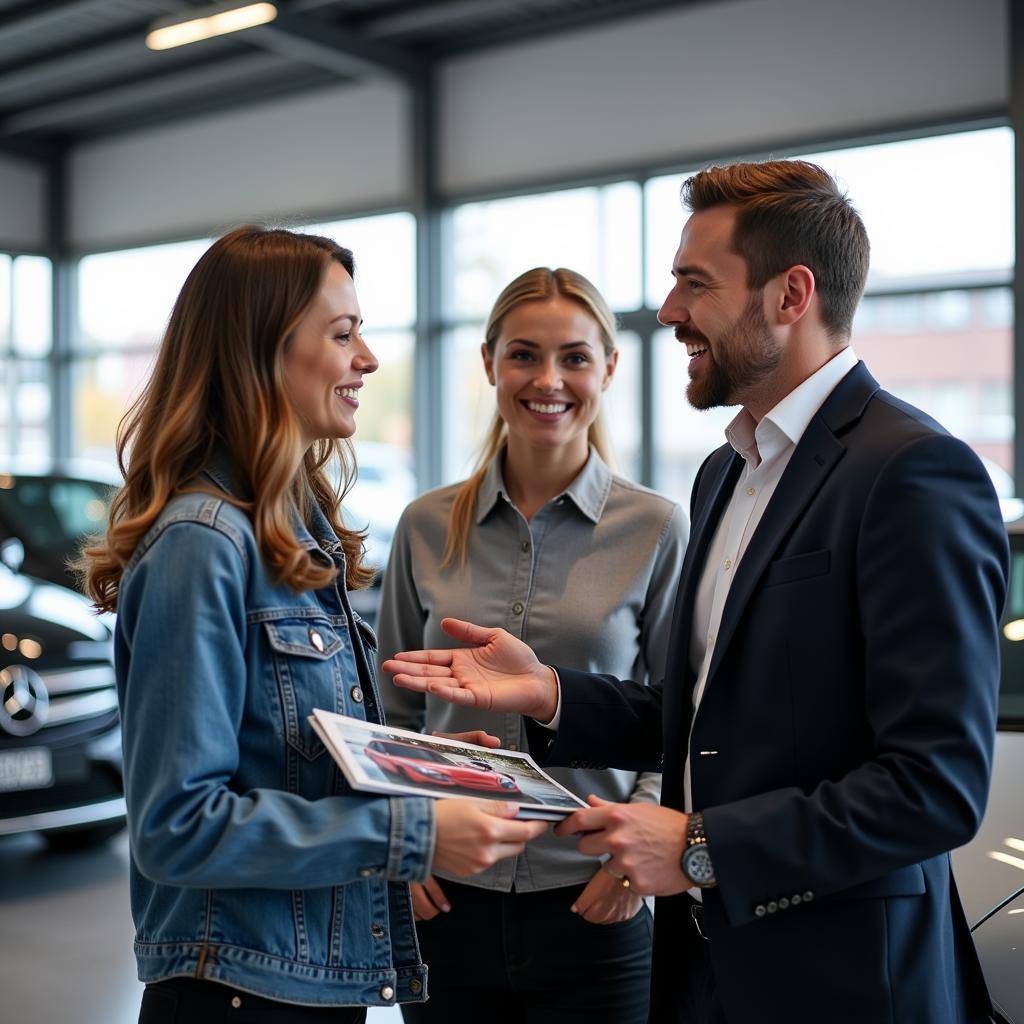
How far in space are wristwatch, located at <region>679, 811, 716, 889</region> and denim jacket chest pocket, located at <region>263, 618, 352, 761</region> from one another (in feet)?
1.43

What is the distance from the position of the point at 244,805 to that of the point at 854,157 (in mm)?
7271

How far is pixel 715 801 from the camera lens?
4.93 ft

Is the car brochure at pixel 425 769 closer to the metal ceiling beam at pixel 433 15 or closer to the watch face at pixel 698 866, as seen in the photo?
the watch face at pixel 698 866

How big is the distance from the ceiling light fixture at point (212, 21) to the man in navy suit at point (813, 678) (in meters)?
7.15

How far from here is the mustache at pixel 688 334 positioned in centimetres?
169

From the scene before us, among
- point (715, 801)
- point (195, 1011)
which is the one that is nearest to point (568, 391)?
point (715, 801)

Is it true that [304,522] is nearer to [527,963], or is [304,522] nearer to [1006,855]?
[527,963]

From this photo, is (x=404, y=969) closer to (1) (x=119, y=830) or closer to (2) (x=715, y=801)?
(2) (x=715, y=801)

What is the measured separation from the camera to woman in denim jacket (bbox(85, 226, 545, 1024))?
4.25ft

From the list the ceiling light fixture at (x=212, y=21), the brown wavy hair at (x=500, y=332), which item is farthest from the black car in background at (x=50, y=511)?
the ceiling light fixture at (x=212, y=21)

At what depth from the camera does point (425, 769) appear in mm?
1425

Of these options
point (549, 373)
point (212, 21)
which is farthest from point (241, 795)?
point (212, 21)

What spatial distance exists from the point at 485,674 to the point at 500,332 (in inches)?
30.2

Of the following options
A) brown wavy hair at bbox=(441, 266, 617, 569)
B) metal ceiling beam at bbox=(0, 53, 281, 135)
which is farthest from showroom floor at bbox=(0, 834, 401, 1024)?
metal ceiling beam at bbox=(0, 53, 281, 135)
